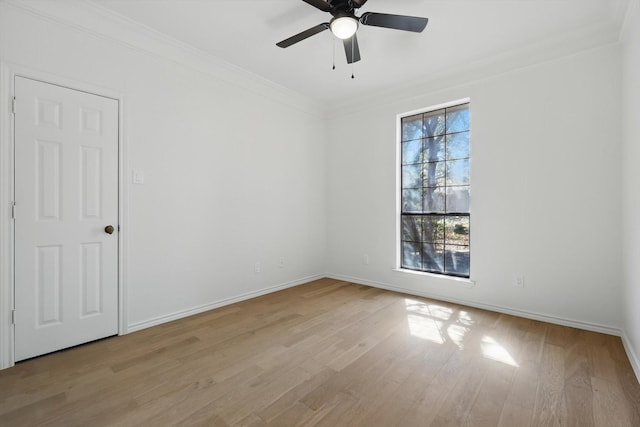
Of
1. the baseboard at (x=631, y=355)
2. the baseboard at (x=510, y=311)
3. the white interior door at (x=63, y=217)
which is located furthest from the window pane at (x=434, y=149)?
the white interior door at (x=63, y=217)

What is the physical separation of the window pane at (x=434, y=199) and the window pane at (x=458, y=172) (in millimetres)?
178

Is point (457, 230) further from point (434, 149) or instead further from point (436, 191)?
point (434, 149)

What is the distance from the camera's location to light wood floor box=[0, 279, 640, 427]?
1.66 metres

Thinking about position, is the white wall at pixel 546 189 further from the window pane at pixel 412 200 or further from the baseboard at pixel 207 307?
the baseboard at pixel 207 307

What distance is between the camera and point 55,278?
2383 mm

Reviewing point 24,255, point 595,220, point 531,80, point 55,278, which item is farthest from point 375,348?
point 531,80

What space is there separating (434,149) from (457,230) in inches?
43.5

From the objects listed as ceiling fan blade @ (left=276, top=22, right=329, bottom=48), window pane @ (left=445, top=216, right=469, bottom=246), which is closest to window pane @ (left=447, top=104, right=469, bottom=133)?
window pane @ (left=445, top=216, right=469, bottom=246)

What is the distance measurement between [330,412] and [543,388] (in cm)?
140

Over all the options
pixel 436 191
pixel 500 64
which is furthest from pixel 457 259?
pixel 500 64

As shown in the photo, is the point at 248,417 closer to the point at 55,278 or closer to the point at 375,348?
the point at 375,348

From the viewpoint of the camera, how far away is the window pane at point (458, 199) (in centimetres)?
368

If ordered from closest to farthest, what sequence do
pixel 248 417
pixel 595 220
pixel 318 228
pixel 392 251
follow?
pixel 248 417 < pixel 595 220 < pixel 392 251 < pixel 318 228

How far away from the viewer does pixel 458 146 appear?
12.3 feet
